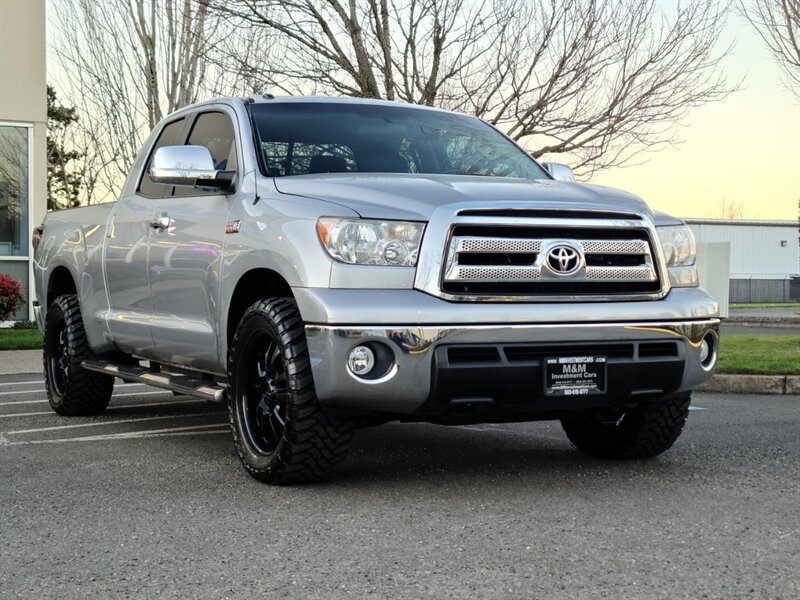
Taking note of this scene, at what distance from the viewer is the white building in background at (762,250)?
59.5 metres

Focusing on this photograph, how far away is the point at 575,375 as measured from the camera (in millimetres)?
5309

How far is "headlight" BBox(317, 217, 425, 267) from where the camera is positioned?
5.16m

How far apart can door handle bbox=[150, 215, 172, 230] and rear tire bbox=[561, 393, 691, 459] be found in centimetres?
260

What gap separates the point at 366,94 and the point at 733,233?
4911cm

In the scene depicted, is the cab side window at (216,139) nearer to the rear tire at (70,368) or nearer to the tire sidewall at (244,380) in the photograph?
the tire sidewall at (244,380)

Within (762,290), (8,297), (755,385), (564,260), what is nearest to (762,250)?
(762,290)

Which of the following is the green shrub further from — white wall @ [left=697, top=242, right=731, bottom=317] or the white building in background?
the white building in background

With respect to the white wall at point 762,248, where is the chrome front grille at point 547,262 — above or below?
above

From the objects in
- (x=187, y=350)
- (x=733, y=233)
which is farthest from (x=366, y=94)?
(x=733, y=233)

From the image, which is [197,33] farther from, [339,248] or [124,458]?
[339,248]

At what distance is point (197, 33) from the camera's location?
18000 mm

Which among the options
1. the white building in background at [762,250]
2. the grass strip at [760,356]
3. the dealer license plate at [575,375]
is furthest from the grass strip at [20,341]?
the white building in background at [762,250]

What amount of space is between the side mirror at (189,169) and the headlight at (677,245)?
2.27 meters

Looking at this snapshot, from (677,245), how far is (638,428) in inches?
40.7
